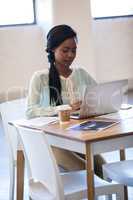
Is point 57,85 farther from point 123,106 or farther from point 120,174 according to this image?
point 120,174

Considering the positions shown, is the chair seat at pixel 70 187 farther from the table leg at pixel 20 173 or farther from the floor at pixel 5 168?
the floor at pixel 5 168

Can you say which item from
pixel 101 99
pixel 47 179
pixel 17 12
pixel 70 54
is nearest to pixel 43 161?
pixel 47 179

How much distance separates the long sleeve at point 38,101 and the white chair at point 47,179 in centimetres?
55

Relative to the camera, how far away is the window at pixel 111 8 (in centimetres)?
779

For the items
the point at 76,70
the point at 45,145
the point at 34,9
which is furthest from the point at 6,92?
the point at 45,145

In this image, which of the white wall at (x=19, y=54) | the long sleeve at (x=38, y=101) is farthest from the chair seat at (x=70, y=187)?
the white wall at (x=19, y=54)

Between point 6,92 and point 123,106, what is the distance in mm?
4146

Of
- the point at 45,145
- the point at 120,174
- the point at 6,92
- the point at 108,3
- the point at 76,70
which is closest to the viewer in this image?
the point at 45,145

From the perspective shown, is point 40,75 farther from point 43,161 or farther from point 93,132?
point 43,161

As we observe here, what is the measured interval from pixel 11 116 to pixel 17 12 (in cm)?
432

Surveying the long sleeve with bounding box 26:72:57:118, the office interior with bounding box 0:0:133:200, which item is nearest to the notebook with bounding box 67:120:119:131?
the long sleeve with bounding box 26:72:57:118

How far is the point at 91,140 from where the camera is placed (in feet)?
7.40

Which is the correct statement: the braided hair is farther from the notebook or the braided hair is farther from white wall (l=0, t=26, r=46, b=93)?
white wall (l=0, t=26, r=46, b=93)

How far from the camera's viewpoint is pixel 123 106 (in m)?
3.09
